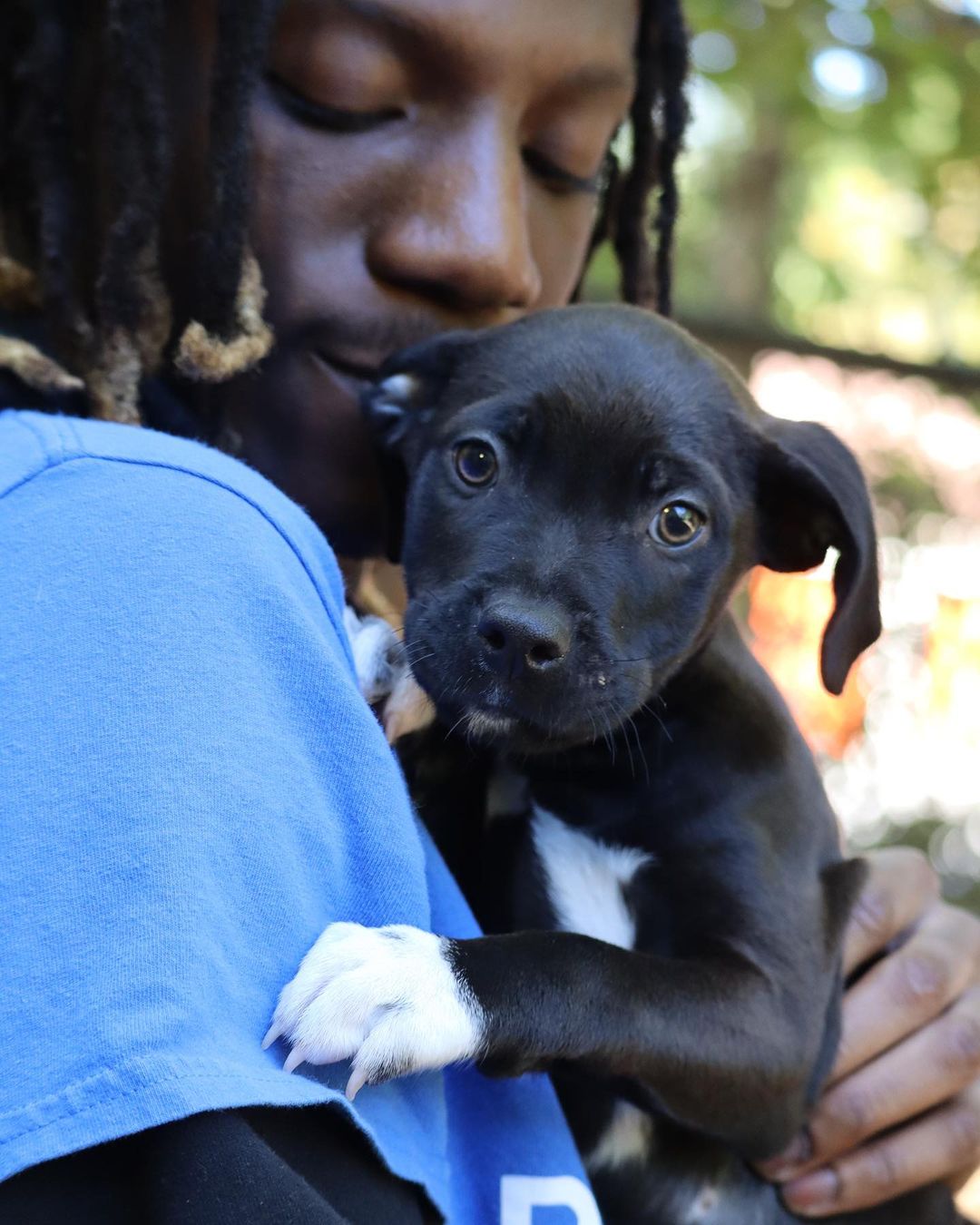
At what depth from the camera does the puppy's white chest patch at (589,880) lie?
2.18 metres

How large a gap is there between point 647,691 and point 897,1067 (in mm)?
919

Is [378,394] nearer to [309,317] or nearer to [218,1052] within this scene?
[309,317]

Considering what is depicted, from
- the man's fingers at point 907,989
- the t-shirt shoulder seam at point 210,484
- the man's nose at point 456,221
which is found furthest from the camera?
the man's fingers at point 907,989

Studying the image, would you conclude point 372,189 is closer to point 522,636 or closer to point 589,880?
point 522,636

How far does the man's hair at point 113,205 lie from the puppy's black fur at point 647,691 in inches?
12.5

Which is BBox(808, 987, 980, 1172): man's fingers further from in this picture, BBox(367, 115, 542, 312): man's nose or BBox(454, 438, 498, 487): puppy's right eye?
BBox(367, 115, 542, 312): man's nose

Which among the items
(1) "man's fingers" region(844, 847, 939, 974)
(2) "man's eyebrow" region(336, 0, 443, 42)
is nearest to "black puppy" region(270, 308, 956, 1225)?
(1) "man's fingers" region(844, 847, 939, 974)

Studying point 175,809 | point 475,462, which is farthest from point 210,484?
point 475,462

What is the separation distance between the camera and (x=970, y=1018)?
2.63 meters

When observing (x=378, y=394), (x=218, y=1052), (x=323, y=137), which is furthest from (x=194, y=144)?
(x=218, y=1052)

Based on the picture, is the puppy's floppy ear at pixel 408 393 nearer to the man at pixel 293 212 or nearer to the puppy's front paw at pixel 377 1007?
the man at pixel 293 212

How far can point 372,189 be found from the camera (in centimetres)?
219

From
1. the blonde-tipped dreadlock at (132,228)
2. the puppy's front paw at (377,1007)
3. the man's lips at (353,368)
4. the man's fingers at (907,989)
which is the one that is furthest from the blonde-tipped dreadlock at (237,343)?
the man's fingers at (907,989)

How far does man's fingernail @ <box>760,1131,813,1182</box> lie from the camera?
2.28 metres
